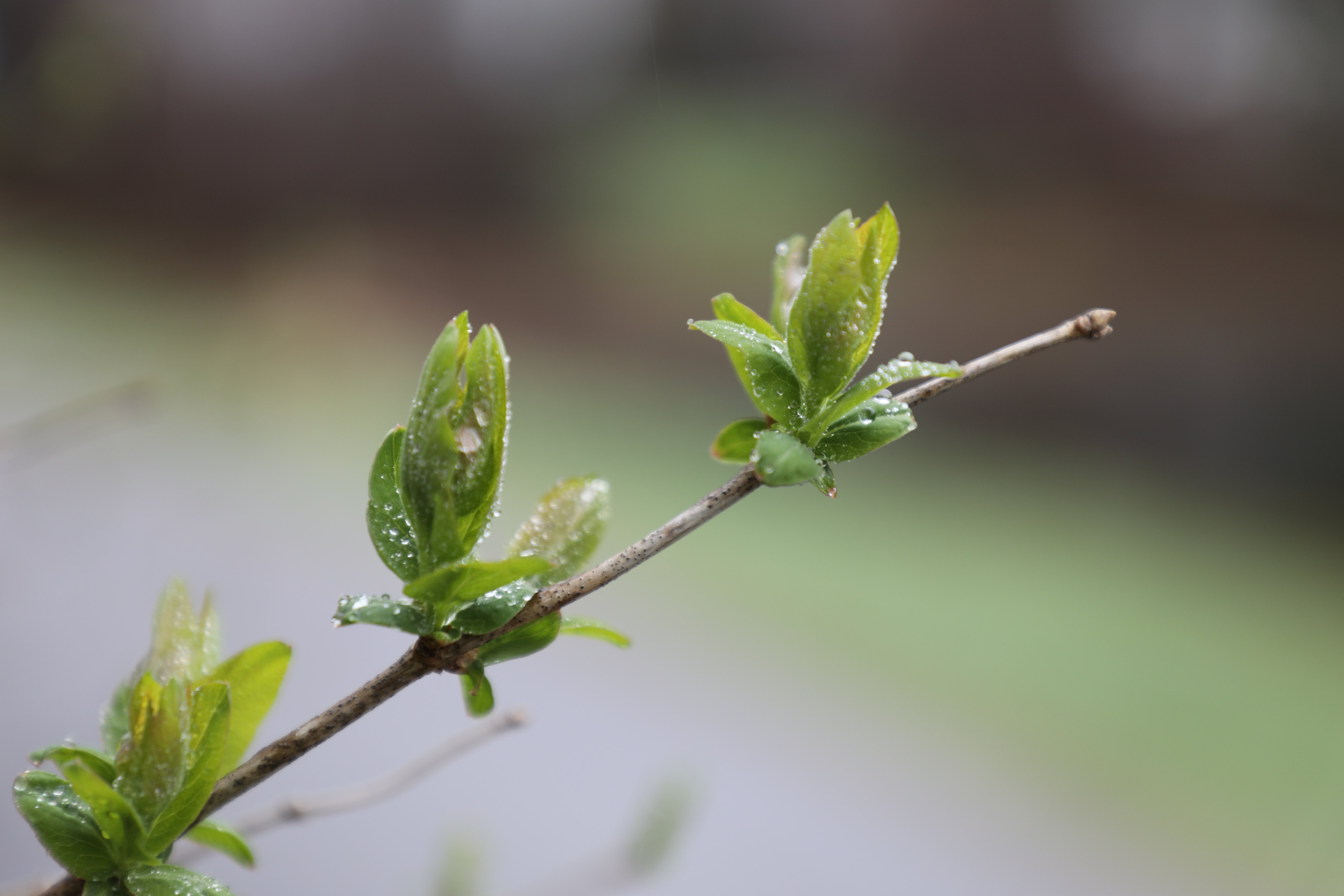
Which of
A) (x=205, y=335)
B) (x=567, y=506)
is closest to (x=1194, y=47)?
(x=567, y=506)

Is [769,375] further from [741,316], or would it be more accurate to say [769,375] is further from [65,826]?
[65,826]

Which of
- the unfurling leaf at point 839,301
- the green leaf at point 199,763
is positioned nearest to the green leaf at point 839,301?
the unfurling leaf at point 839,301

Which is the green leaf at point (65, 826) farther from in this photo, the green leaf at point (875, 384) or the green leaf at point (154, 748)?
the green leaf at point (875, 384)

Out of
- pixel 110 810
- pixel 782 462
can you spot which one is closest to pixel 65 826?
pixel 110 810

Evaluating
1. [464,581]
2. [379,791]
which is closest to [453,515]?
[464,581]

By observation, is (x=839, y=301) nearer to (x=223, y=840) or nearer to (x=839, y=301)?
(x=839, y=301)
